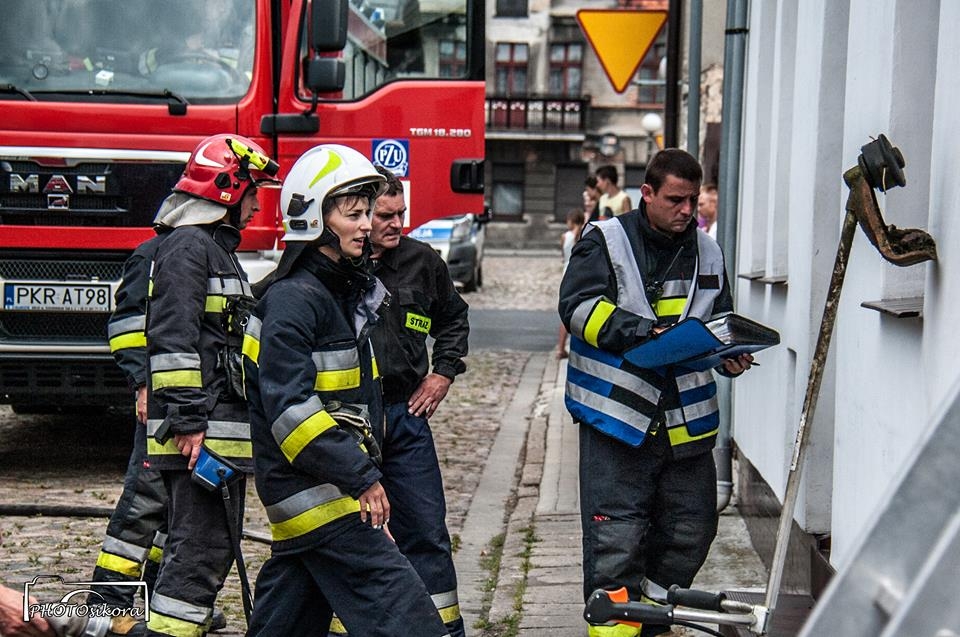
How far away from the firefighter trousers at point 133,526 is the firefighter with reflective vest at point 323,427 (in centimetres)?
165

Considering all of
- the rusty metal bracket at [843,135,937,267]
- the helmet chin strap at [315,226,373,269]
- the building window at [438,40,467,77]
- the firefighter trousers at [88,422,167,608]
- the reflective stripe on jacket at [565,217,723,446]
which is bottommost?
the firefighter trousers at [88,422,167,608]

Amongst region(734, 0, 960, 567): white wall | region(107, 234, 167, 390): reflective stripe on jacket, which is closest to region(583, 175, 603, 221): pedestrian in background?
region(734, 0, 960, 567): white wall

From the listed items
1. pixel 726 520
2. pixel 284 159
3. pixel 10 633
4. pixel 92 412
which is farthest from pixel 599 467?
pixel 92 412

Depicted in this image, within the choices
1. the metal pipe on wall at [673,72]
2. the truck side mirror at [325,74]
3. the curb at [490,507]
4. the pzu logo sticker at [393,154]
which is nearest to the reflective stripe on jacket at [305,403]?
the curb at [490,507]

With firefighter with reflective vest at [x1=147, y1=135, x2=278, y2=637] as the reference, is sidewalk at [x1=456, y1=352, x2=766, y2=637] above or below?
below

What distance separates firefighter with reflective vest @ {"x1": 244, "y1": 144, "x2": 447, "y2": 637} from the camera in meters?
4.27

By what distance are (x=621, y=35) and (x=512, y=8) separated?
4746 centimetres

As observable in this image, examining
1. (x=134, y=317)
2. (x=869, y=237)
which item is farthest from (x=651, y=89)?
(x=869, y=237)

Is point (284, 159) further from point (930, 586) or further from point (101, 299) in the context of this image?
point (930, 586)

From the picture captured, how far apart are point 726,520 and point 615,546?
309 centimetres

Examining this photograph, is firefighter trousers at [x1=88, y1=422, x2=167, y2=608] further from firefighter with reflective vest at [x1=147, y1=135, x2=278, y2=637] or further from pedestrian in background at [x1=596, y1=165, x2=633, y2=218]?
pedestrian in background at [x1=596, y1=165, x2=633, y2=218]

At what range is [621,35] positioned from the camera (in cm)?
1242

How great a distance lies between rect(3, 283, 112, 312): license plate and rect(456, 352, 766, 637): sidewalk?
8.37ft

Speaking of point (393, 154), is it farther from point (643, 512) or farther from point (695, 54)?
point (643, 512)
